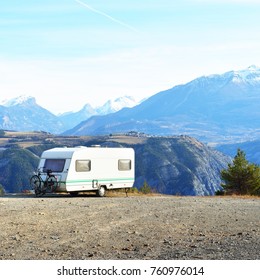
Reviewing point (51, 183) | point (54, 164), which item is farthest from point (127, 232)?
point (54, 164)

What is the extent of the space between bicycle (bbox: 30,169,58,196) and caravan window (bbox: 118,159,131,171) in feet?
16.5

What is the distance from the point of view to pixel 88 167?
30828mm

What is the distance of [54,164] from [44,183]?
4.63 feet

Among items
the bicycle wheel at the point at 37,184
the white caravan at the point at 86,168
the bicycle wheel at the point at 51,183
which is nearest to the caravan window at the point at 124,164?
the white caravan at the point at 86,168

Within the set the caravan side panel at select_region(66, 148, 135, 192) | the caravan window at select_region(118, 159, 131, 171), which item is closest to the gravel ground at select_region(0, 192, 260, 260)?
the caravan side panel at select_region(66, 148, 135, 192)

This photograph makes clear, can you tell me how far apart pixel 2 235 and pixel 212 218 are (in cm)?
867

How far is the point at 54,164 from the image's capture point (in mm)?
30719

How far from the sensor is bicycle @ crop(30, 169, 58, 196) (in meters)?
29.9

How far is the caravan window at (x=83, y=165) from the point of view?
30.3 metres

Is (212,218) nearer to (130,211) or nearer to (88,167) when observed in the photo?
(130,211)

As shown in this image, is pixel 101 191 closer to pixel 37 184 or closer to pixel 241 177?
pixel 37 184

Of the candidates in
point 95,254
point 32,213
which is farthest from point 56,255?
point 32,213

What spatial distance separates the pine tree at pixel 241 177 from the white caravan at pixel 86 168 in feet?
41.3
